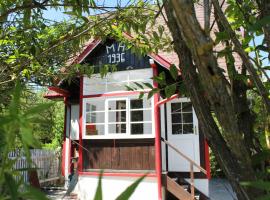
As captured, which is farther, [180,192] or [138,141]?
[138,141]

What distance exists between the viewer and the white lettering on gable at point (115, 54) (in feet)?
39.9

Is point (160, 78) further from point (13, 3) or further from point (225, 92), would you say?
point (13, 3)

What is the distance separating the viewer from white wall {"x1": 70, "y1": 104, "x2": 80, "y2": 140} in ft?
44.9

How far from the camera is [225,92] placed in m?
Answer: 0.93

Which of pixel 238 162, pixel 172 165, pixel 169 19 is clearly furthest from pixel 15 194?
pixel 172 165

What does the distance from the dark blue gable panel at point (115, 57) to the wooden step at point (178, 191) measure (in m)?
3.92

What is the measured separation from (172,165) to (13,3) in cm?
973

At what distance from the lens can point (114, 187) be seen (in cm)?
1109

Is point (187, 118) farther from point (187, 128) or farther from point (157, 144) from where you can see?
point (157, 144)

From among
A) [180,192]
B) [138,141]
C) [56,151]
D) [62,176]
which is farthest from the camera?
[56,151]

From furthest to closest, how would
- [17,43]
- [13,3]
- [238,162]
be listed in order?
1. [17,43]
2. [13,3]
3. [238,162]

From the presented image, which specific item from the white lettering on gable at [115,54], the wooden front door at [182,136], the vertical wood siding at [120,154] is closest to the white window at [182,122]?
the wooden front door at [182,136]

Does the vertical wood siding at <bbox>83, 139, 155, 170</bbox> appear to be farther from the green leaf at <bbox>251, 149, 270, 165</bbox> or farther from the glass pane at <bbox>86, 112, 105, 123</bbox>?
the green leaf at <bbox>251, 149, 270, 165</bbox>

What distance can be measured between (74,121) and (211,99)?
43.5 ft
